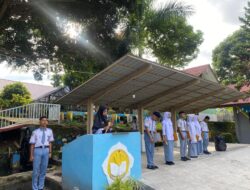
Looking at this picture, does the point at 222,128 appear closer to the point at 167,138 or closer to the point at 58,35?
the point at 167,138

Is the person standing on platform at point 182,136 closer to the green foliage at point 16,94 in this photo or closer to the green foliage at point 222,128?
the green foliage at point 222,128

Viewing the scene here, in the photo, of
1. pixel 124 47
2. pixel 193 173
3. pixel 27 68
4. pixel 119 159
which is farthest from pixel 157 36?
pixel 119 159

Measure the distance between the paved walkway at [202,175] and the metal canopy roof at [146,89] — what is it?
9.06ft

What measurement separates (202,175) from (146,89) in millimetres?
3830

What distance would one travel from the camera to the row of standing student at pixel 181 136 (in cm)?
758

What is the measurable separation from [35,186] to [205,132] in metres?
7.72

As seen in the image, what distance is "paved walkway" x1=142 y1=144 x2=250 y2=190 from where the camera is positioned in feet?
19.6

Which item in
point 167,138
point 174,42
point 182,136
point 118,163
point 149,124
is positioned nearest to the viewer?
point 118,163

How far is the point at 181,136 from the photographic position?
911cm

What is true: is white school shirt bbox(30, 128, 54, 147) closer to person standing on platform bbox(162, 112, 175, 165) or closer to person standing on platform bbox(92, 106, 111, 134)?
person standing on platform bbox(92, 106, 111, 134)

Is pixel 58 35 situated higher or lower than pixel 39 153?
higher

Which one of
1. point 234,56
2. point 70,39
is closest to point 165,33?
point 234,56

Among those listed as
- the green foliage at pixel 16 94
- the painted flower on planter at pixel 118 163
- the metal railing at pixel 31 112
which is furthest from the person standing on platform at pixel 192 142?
the green foliage at pixel 16 94

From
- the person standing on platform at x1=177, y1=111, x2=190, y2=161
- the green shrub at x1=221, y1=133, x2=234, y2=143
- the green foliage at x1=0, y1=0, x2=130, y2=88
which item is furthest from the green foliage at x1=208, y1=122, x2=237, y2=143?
the green foliage at x1=0, y1=0, x2=130, y2=88
